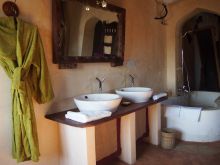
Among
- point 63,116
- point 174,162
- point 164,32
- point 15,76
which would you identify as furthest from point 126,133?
point 164,32

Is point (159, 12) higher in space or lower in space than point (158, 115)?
higher

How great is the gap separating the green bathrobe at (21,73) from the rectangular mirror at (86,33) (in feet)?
1.00

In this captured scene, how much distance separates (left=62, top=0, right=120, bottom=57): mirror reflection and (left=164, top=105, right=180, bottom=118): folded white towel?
125cm

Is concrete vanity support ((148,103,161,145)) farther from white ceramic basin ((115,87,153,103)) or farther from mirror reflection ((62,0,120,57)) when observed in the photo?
mirror reflection ((62,0,120,57))

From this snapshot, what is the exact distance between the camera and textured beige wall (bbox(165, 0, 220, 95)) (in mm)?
3674

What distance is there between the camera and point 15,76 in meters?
1.62

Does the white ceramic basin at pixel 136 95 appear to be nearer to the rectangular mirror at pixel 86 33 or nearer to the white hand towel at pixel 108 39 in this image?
the rectangular mirror at pixel 86 33

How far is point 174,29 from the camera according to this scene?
3.81m

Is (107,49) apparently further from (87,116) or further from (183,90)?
(183,90)

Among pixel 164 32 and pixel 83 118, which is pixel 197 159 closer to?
pixel 83 118

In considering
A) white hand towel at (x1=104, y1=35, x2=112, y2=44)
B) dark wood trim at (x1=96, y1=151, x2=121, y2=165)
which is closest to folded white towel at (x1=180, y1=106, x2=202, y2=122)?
dark wood trim at (x1=96, y1=151, x2=121, y2=165)

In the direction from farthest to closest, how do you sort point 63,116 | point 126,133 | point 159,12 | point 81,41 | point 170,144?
point 159,12, point 170,144, point 126,133, point 81,41, point 63,116

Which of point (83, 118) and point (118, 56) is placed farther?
point (118, 56)

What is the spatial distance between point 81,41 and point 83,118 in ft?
2.86
